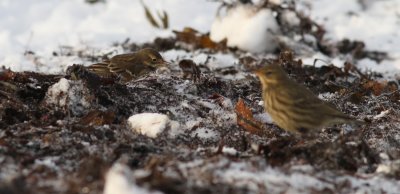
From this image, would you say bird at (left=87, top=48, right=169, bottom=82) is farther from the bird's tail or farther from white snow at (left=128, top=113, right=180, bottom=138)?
white snow at (left=128, top=113, right=180, bottom=138)

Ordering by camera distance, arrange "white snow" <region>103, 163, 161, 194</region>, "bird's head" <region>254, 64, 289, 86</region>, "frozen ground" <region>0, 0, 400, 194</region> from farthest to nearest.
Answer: "bird's head" <region>254, 64, 289, 86</region>
"frozen ground" <region>0, 0, 400, 194</region>
"white snow" <region>103, 163, 161, 194</region>

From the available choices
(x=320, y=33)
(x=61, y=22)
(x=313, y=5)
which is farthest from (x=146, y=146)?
(x=313, y=5)

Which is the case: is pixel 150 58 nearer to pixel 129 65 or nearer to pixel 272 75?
pixel 129 65

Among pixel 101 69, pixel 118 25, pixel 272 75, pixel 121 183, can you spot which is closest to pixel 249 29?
pixel 118 25

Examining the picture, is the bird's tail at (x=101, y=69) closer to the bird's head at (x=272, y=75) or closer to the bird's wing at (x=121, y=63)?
the bird's wing at (x=121, y=63)

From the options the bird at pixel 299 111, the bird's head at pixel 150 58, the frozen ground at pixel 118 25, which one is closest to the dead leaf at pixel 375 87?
Answer: the frozen ground at pixel 118 25

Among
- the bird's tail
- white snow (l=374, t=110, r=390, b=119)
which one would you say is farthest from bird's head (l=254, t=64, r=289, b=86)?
the bird's tail

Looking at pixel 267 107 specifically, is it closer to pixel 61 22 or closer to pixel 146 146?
pixel 146 146

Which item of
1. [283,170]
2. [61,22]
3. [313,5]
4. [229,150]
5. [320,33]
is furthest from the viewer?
[313,5]
